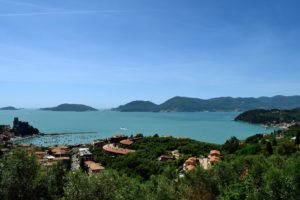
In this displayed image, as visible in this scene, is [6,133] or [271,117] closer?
[6,133]

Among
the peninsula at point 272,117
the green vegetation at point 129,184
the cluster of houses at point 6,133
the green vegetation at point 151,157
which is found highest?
the peninsula at point 272,117

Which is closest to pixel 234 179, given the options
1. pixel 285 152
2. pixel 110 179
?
pixel 110 179

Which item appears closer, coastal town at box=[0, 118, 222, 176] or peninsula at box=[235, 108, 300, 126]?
coastal town at box=[0, 118, 222, 176]

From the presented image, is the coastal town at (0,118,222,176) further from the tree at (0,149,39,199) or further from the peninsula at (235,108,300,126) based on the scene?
the peninsula at (235,108,300,126)

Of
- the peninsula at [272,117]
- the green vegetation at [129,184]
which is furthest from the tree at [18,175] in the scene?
the peninsula at [272,117]

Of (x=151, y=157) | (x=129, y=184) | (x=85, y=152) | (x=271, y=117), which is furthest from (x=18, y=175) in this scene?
(x=271, y=117)

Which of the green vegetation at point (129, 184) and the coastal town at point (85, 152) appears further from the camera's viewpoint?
the coastal town at point (85, 152)

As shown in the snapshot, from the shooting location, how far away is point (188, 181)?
16.0 m

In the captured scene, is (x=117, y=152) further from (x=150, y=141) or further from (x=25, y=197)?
(x=25, y=197)

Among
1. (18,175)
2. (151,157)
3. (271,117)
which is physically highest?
(271,117)

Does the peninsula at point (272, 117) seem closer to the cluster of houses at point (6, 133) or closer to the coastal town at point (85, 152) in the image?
the coastal town at point (85, 152)

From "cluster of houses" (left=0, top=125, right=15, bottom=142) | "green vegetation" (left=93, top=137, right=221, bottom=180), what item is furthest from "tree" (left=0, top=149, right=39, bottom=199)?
"cluster of houses" (left=0, top=125, right=15, bottom=142)

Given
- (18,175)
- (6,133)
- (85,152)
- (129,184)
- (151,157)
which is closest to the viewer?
(18,175)

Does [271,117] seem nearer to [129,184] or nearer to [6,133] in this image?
[6,133]
